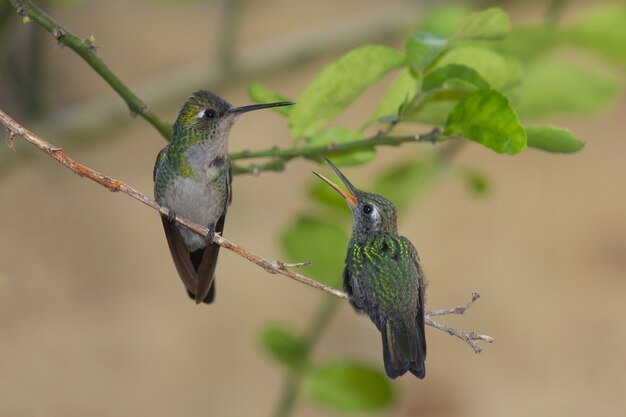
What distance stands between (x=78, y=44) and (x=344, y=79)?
0.45m

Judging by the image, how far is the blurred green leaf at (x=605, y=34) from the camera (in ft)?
7.61

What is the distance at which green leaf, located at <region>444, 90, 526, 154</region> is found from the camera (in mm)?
1487

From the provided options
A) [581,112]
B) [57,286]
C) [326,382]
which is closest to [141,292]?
[57,286]

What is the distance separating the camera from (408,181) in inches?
94.8

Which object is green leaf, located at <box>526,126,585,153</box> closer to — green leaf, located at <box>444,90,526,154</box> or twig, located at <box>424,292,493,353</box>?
green leaf, located at <box>444,90,526,154</box>

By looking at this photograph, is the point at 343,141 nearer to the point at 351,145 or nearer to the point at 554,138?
the point at 351,145

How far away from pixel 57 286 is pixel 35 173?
61cm

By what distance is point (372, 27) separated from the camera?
364 cm

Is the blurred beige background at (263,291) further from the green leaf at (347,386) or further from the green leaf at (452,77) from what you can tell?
the green leaf at (452,77)

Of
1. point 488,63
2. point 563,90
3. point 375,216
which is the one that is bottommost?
point 375,216

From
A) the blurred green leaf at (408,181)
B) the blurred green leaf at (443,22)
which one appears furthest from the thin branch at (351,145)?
the blurred green leaf at (443,22)

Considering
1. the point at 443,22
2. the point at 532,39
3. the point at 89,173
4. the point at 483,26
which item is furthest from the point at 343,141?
the point at 443,22

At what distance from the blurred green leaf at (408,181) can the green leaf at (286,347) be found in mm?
473

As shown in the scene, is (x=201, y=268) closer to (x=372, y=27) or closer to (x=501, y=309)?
(x=372, y=27)
